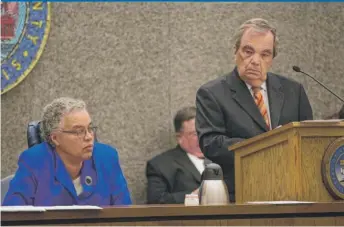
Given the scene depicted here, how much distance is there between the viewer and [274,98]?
170 inches

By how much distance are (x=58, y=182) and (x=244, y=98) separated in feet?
3.23

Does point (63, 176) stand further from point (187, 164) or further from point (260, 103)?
point (187, 164)

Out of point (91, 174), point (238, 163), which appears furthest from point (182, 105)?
point (238, 163)

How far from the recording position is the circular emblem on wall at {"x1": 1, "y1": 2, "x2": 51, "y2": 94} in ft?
22.2

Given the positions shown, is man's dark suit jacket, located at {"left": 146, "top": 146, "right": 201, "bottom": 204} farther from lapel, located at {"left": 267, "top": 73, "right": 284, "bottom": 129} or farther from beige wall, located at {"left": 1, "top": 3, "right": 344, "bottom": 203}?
lapel, located at {"left": 267, "top": 73, "right": 284, "bottom": 129}

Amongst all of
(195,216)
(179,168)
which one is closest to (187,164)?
(179,168)

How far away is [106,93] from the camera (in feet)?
22.9

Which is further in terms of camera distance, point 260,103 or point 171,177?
point 171,177

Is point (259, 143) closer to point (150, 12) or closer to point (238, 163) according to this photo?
point (238, 163)

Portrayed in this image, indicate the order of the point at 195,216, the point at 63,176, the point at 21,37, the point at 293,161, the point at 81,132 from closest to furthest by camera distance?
the point at 195,216
the point at 293,161
the point at 63,176
the point at 81,132
the point at 21,37

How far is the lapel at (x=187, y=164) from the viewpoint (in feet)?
21.0

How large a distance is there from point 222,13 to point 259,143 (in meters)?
3.55

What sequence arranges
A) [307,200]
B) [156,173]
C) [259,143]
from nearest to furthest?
[307,200] < [259,143] < [156,173]

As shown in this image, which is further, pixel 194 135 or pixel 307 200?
pixel 194 135
